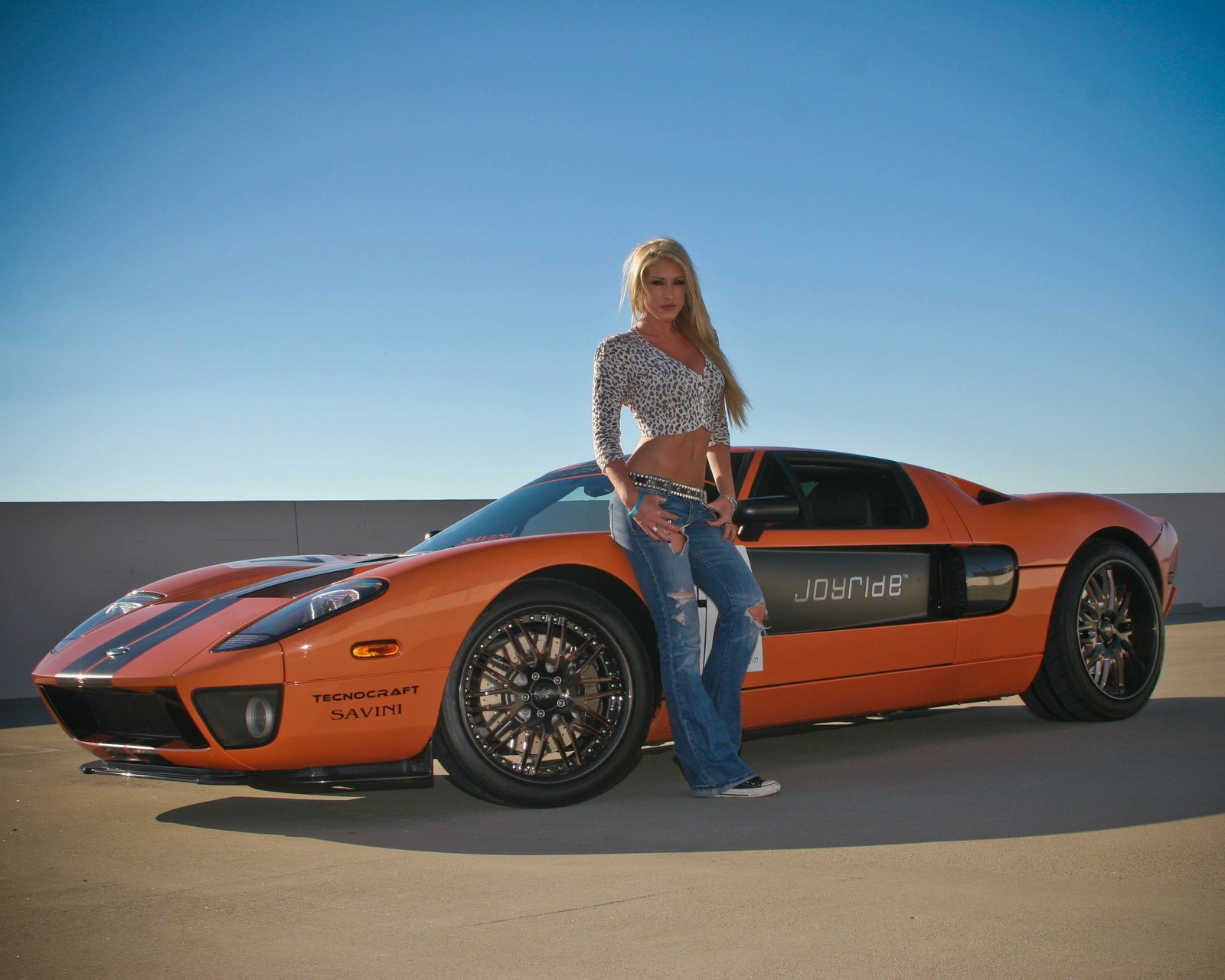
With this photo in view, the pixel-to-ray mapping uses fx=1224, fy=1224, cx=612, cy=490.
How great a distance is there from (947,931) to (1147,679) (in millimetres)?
3569

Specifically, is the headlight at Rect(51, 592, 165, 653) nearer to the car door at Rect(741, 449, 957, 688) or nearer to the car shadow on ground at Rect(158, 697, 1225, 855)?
the car shadow on ground at Rect(158, 697, 1225, 855)

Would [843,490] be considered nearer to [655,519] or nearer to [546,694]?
[655,519]

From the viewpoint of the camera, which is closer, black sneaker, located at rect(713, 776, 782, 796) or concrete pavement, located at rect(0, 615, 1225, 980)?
concrete pavement, located at rect(0, 615, 1225, 980)

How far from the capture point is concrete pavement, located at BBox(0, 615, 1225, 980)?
7.82 feet

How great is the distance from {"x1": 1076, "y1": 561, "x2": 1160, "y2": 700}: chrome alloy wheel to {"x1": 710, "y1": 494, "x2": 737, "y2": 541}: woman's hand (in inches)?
83.0

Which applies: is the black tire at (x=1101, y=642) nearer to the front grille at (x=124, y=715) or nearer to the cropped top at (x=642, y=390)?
the cropped top at (x=642, y=390)

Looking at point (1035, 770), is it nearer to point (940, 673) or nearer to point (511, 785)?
point (940, 673)

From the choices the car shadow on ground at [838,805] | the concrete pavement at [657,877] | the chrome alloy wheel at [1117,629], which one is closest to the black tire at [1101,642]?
the chrome alloy wheel at [1117,629]

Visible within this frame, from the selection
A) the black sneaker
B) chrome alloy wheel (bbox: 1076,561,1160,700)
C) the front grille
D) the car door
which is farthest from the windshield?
chrome alloy wheel (bbox: 1076,561,1160,700)

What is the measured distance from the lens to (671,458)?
4.03 metres

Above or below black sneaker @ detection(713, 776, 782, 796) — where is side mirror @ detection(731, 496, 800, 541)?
above

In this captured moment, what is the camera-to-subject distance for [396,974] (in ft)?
7.56

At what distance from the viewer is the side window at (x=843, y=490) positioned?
4785 mm

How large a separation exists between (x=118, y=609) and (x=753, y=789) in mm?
2331
